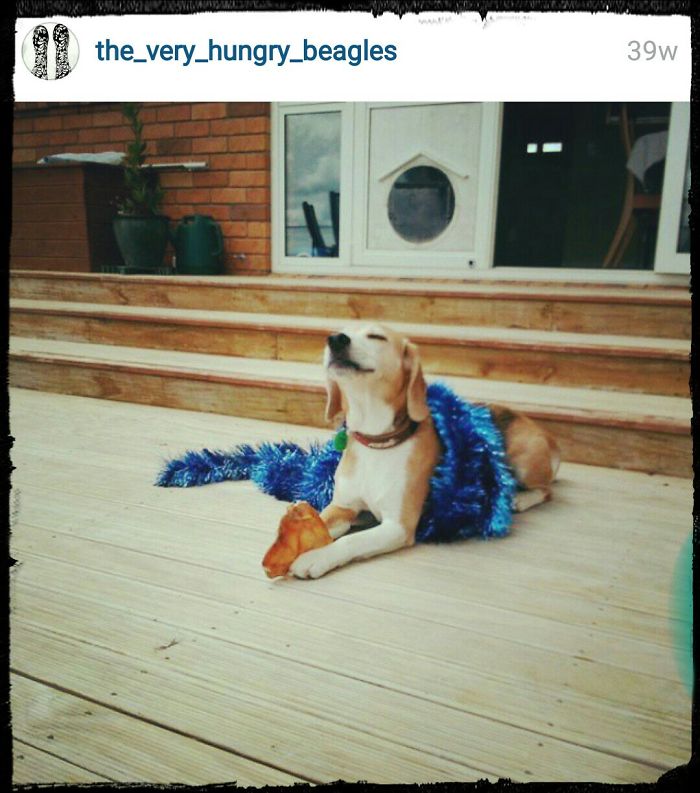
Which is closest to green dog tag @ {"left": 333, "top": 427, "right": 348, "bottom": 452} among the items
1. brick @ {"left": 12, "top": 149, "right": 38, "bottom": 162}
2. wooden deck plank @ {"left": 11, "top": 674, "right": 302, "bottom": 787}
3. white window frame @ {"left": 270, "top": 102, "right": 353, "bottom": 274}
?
wooden deck plank @ {"left": 11, "top": 674, "right": 302, "bottom": 787}

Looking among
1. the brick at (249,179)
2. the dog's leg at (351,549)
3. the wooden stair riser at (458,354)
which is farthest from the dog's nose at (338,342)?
the brick at (249,179)

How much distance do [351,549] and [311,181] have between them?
173cm

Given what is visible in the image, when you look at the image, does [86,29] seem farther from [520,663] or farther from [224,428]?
[224,428]

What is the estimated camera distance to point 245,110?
81.6 inches

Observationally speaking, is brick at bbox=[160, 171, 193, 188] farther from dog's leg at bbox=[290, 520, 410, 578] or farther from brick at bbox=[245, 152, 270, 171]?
dog's leg at bbox=[290, 520, 410, 578]

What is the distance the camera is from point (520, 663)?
56 centimetres

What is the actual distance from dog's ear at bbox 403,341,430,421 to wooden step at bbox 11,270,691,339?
70 centimetres

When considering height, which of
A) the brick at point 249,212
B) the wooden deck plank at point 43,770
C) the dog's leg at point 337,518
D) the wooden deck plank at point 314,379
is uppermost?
the brick at point 249,212

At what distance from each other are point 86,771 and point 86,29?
0.52 metres

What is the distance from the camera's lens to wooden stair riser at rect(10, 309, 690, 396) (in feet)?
4.11

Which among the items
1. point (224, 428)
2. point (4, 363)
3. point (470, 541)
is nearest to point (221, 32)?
point (4, 363)

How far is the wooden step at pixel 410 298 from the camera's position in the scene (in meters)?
1.35

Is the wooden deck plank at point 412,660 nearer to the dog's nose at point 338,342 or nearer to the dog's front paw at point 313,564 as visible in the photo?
the dog's front paw at point 313,564

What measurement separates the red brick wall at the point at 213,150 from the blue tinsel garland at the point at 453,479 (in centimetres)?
128
